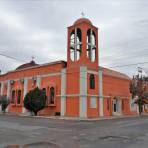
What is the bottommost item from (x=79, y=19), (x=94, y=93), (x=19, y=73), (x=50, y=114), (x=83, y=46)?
(x=50, y=114)

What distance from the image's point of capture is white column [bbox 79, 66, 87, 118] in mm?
28875

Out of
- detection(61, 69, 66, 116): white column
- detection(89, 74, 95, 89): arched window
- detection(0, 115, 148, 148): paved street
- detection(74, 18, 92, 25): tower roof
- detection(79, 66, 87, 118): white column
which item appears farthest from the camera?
detection(74, 18, 92, 25): tower roof

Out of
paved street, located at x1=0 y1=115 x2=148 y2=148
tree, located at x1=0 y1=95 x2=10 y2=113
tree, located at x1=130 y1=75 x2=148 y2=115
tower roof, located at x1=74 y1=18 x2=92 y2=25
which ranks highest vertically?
tower roof, located at x1=74 y1=18 x2=92 y2=25

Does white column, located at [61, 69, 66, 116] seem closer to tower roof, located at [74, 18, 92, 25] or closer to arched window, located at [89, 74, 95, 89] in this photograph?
arched window, located at [89, 74, 95, 89]

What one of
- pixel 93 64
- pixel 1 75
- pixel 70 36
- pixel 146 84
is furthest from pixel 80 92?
pixel 1 75

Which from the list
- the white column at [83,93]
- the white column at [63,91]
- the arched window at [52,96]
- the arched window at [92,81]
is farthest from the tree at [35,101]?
the arched window at [92,81]

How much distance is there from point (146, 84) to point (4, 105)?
24.7 meters

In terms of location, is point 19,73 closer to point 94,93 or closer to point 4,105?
point 4,105

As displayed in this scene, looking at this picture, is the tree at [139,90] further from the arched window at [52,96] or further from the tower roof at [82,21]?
the arched window at [52,96]

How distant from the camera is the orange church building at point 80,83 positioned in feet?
98.2

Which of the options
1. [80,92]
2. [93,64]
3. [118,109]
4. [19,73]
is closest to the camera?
[80,92]

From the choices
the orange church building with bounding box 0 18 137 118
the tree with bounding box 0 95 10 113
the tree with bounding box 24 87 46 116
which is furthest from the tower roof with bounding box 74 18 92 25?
the tree with bounding box 0 95 10 113

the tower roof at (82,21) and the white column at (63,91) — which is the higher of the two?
the tower roof at (82,21)

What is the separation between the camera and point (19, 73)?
131 ft
